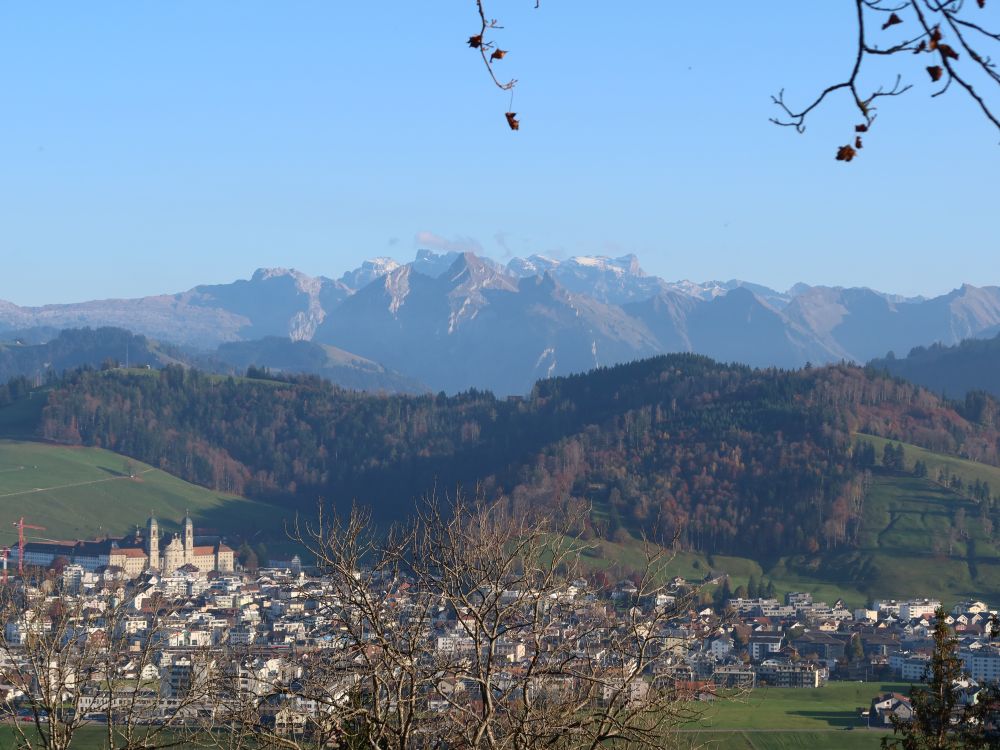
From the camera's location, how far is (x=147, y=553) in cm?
Answer: 13312

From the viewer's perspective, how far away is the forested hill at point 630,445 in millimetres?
137875

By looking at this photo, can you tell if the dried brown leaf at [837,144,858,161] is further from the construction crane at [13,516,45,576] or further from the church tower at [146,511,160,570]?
the church tower at [146,511,160,570]

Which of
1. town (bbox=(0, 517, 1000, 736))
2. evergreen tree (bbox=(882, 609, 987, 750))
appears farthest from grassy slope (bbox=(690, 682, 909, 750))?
evergreen tree (bbox=(882, 609, 987, 750))

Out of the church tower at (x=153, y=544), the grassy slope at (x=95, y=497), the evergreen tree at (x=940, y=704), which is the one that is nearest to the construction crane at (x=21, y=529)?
the grassy slope at (x=95, y=497)

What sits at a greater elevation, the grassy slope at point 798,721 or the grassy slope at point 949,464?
the grassy slope at point 949,464

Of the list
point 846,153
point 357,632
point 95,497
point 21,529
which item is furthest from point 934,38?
point 95,497

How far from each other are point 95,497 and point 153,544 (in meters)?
18.1

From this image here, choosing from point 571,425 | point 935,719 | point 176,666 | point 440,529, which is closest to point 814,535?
point 571,425

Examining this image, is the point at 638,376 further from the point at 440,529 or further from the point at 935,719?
the point at 440,529

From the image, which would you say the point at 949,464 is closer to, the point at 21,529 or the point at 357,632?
the point at 21,529

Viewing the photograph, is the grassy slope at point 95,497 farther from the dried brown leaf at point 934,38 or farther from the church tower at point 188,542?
the dried brown leaf at point 934,38

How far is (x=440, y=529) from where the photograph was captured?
535 inches

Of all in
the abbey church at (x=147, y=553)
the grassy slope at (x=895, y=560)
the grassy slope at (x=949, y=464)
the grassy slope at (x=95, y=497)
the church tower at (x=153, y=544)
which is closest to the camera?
the grassy slope at (x=895, y=560)

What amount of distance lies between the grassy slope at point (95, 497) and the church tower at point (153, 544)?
5.80 meters
